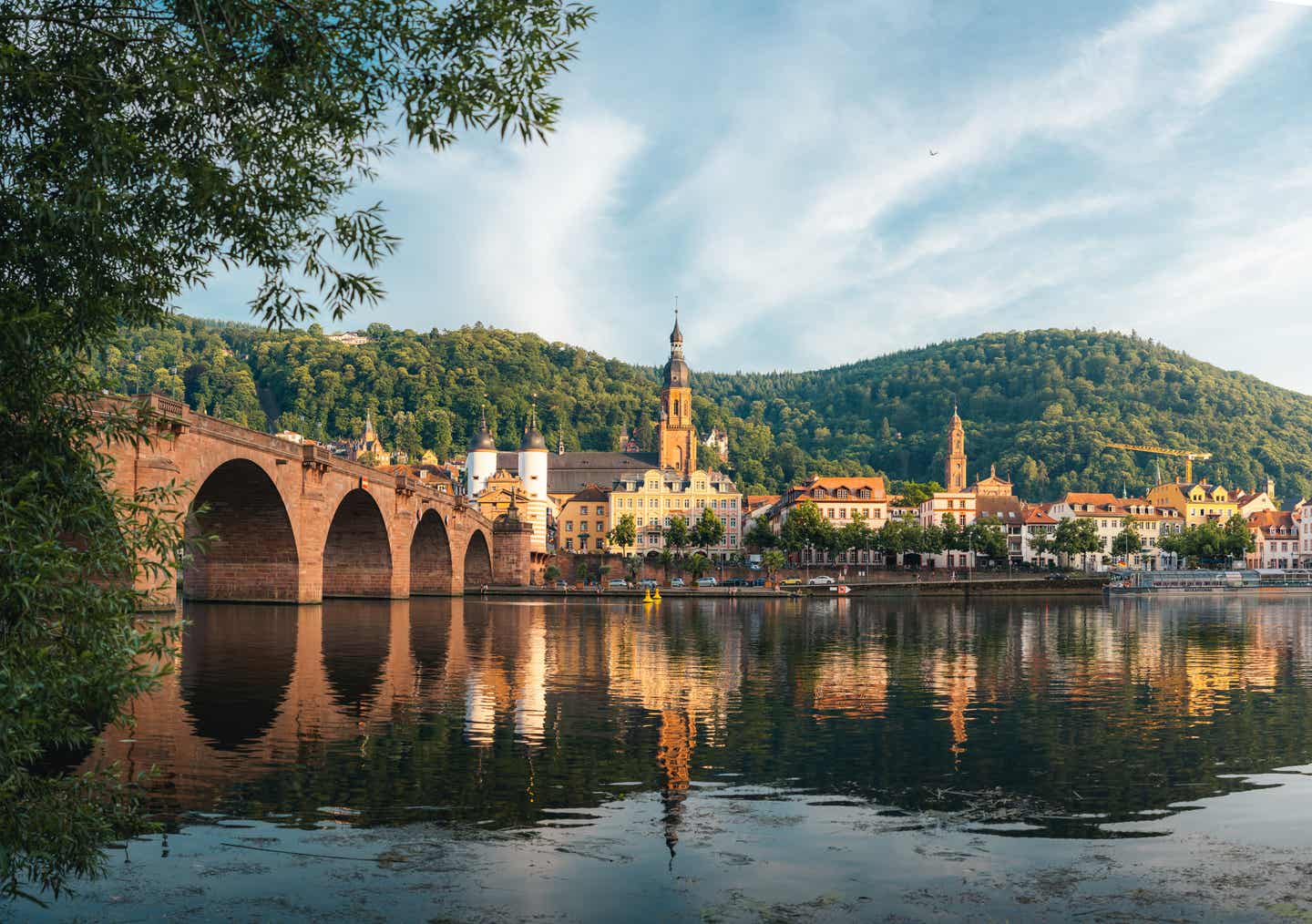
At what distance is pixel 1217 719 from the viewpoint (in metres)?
24.2

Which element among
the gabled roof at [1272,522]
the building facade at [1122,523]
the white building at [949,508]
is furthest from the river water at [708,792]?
the gabled roof at [1272,522]

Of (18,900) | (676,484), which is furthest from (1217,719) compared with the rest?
(676,484)

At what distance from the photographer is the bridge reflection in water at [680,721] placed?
16.4m

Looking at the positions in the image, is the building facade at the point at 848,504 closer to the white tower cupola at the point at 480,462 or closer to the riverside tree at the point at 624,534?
the riverside tree at the point at 624,534

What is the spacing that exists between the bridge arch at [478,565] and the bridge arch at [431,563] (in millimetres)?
15724

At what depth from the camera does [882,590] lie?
11438 cm

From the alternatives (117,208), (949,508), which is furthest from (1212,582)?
(117,208)

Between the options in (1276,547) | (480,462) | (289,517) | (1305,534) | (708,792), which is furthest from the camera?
(1276,547)

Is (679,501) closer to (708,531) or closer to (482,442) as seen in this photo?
(708,531)

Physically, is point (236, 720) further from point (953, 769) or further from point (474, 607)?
point (474, 607)

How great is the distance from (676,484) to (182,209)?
140871 mm

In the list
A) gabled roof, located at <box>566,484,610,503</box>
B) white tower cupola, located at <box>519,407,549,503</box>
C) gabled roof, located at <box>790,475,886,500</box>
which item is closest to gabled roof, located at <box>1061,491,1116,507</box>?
gabled roof, located at <box>790,475,886,500</box>

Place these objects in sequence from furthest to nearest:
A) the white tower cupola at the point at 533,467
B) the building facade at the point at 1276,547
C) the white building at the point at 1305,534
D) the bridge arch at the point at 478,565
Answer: the building facade at the point at 1276,547 < the white building at the point at 1305,534 < the white tower cupola at the point at 533,467 < the bridge arch at the point at 478,565

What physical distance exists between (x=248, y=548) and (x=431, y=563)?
120ft
